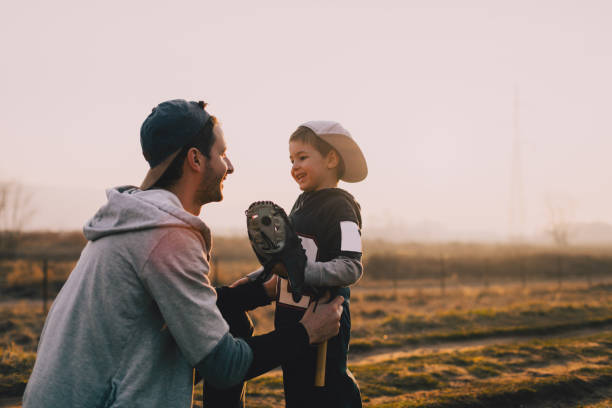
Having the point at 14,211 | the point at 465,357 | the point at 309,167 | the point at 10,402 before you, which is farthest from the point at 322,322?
the point at 14,211

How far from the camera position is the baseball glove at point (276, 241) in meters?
2.26

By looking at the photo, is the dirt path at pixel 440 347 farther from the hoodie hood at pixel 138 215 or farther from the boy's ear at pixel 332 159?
the hoodie hood at pixel 138 215

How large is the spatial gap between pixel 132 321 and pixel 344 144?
1.86 m

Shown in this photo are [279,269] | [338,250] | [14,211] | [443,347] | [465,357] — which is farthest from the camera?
[14,211]

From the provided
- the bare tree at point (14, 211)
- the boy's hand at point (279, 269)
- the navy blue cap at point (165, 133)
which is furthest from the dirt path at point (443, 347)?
the bare tree at point (14, 211)

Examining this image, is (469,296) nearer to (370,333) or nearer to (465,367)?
(370,333)

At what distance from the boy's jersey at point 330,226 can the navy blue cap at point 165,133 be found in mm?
1023

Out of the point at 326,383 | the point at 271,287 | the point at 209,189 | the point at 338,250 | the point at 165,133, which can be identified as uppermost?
the point at 165,133

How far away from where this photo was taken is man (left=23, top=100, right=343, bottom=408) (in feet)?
5.19

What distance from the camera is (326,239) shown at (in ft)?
8.98

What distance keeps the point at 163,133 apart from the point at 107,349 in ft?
2.84

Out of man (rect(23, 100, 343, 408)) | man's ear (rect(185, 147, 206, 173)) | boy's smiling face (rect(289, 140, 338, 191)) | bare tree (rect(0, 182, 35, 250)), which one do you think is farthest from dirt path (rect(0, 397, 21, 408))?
bare tree (rect(0, 182, 35, 250))

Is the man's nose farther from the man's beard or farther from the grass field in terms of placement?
the grass field

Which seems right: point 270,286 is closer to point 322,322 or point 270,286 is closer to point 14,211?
point 322,322
